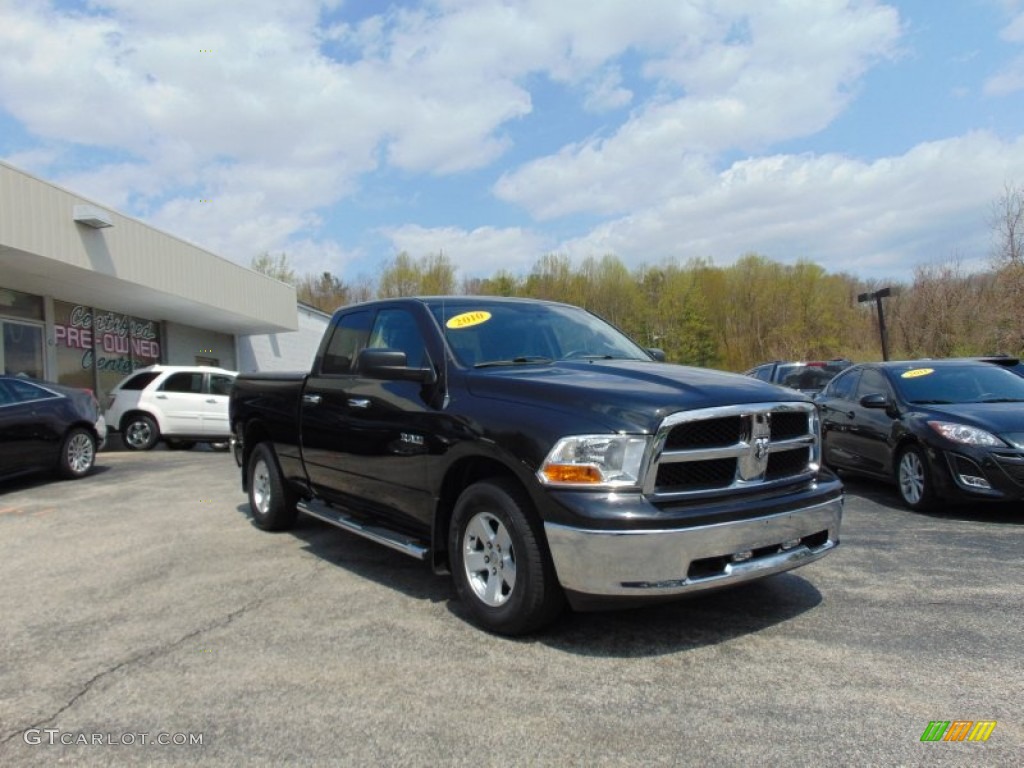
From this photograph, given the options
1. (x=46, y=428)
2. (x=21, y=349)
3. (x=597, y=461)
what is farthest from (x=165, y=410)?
(x=597, y=461)

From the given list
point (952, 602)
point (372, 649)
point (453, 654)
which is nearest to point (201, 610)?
point (372, 649)

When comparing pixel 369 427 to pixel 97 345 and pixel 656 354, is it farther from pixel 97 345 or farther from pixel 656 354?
pixel 97 345

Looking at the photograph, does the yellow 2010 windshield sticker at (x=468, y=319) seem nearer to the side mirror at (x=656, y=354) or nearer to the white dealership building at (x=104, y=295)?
the side mirror at (x=656, y=354)

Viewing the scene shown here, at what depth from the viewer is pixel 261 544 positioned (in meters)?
6.02

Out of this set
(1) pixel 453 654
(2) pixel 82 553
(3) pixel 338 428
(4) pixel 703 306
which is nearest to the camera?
(1) pixel 453 654

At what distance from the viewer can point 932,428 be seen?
22.6 ft

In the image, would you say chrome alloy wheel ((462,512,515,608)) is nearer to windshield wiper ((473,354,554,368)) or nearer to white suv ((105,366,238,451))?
windshield wiper ((473,354,554,368))

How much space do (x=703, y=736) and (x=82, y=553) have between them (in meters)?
5.17

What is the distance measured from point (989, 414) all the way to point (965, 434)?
0.36 m

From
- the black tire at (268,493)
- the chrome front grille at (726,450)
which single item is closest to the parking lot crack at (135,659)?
the black tire at (268,493)

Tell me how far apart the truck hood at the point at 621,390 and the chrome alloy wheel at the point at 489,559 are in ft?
2.23

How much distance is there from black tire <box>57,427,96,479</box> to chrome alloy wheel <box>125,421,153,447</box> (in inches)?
168

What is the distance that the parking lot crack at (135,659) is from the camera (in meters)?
2.99

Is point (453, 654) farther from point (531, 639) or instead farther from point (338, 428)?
point (338, 428)
